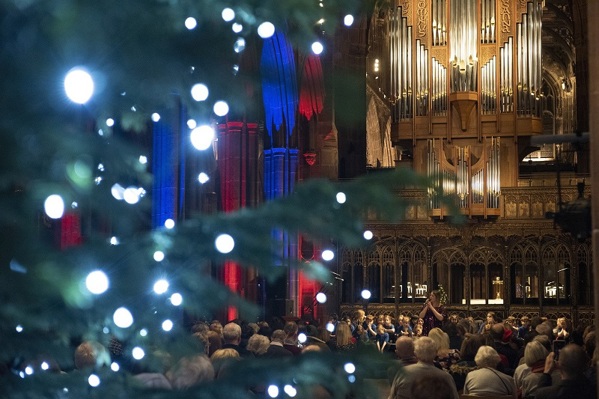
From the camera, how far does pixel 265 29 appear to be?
1921 mm

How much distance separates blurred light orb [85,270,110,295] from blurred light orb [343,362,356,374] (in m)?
0.41

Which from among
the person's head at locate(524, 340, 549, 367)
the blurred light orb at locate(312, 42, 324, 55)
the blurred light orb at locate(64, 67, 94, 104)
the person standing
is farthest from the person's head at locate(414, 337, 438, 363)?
the person standing

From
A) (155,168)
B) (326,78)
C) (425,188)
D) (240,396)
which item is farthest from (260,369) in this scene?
(155,168)

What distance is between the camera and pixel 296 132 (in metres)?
24.4

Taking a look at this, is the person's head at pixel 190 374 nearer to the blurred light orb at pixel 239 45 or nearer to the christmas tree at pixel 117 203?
the christmas tree at pixel 117 203

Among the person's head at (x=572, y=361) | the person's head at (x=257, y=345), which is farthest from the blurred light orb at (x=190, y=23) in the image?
the person's head at (x=257, y=345)

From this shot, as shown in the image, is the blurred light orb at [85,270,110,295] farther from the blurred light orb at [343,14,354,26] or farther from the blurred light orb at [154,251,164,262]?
the blurred light orb at [343,14,354,26]

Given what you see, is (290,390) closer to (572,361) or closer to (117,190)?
(117,190)

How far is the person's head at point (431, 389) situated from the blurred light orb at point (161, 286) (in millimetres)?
2896

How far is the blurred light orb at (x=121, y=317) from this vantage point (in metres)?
1.67

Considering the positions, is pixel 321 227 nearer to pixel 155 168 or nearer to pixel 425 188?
pixel 425 188

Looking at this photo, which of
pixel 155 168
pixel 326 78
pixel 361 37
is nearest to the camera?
pixel 326 78

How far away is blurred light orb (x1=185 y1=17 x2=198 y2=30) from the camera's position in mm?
1693

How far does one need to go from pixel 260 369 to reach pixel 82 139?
0.46 metres
